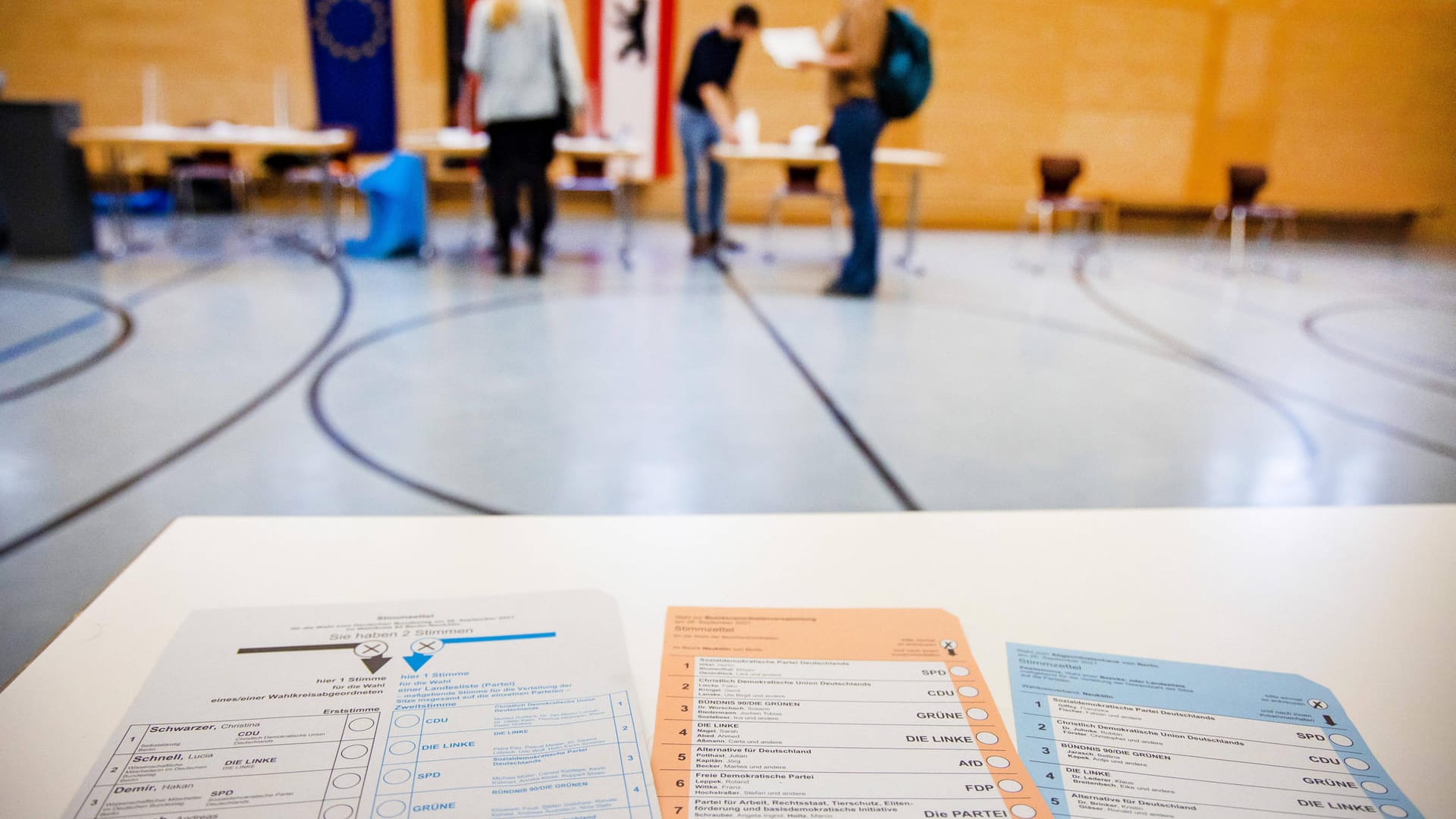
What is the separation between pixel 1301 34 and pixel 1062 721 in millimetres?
9488

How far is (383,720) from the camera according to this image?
0.41 meters

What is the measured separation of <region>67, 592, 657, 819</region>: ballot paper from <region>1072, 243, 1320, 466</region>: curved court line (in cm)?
246

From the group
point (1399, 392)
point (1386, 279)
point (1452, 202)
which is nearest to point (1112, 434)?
point (1399, 392)

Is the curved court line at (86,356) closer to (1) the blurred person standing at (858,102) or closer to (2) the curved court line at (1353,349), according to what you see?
(1) the blurred person standing at (858,102)

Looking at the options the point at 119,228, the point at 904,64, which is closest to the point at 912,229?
the point at 904,64

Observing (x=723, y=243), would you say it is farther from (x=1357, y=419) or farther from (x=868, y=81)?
(x=1357, y=419)

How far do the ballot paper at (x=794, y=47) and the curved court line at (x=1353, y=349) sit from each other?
2.52 metres

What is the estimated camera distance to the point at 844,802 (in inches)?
15.0

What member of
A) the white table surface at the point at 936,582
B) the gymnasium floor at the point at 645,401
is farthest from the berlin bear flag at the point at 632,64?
the white table surface at the point at 936,582

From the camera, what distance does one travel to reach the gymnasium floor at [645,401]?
77.3 inches

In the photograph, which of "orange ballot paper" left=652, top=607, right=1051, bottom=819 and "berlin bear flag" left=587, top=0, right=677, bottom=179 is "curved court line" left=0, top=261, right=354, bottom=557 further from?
"berlin bear flag" left=587, top=0, right=677, bottom=179

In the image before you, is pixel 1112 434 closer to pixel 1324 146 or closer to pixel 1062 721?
pixel 1062 721

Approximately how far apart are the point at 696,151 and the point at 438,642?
528cm

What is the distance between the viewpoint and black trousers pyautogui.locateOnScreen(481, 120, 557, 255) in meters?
4.52
